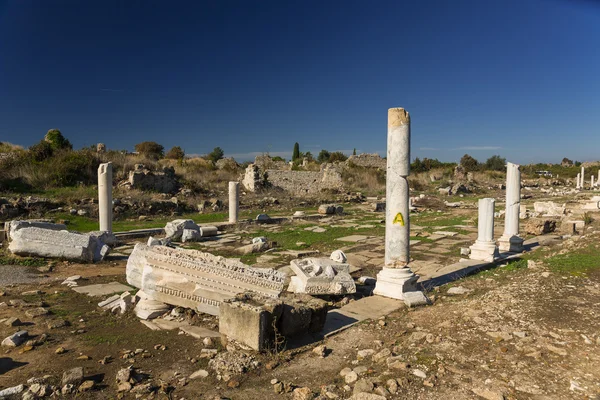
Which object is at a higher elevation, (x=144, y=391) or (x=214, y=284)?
(x=214, y=284)

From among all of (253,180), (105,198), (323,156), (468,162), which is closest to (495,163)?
(468,162)

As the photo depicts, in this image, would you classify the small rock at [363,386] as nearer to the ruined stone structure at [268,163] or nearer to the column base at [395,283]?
the column base at [395,283]

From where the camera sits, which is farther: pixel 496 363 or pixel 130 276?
pixel 130 276

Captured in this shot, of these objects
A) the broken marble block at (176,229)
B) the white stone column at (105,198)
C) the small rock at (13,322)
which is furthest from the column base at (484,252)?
→ the white stone column at (105,198)

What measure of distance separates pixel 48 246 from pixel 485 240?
9.36 m

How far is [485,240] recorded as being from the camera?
27.4 ft

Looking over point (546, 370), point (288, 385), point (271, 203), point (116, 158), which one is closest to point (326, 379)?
point (288, 385)

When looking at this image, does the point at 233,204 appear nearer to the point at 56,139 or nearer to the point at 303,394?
the point at 303,394

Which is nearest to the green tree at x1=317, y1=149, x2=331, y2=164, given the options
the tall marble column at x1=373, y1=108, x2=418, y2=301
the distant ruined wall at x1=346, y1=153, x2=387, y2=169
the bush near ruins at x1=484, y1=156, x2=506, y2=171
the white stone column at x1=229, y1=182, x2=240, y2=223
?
the distant ruined wall at x1=346, y1=153, x2=387, y2=169

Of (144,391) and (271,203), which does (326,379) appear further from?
(271,203)

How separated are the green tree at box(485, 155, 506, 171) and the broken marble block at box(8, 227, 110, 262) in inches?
2255

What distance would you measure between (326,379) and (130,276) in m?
3.64

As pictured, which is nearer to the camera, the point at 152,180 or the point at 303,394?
the point at 303,394

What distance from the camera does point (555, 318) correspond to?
177 inches
